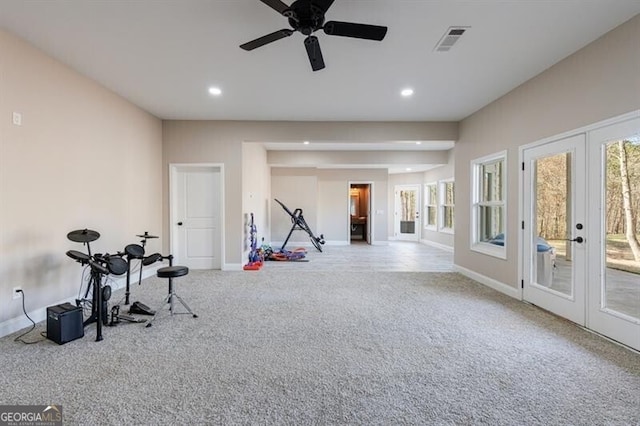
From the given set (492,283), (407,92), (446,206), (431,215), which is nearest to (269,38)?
(407,92)

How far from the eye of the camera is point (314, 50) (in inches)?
93.9

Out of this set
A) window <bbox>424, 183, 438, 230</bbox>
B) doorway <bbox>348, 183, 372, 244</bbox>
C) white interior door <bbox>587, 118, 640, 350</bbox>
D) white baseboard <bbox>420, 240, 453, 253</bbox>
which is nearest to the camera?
white interior door <bbox>587, 118, 640, 350</bbox>

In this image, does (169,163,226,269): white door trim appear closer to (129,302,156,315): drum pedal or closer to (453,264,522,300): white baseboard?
(129,302,156,315): drum pedal

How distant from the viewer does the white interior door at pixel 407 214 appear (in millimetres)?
10812

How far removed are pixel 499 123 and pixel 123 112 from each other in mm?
5528

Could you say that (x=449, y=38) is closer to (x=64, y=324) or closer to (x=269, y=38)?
(x=269, y=38)

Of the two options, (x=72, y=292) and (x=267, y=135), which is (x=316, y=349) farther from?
(x=267, y=135)

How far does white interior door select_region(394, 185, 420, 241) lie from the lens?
426 inches

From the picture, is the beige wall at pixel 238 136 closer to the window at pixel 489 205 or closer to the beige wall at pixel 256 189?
the beige wall at pixel 256 189

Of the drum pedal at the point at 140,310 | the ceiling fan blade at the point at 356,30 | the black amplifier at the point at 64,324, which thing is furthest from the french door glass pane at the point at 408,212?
the black amplifier at the point at 64,324

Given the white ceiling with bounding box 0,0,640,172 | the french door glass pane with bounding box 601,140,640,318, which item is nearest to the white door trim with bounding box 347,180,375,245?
the white ceiling with bounding box 0,0,640,172

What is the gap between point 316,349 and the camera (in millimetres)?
2529

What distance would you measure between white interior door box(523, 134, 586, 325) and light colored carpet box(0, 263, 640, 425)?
0.98 ft

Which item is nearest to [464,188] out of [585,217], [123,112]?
[585,217]
